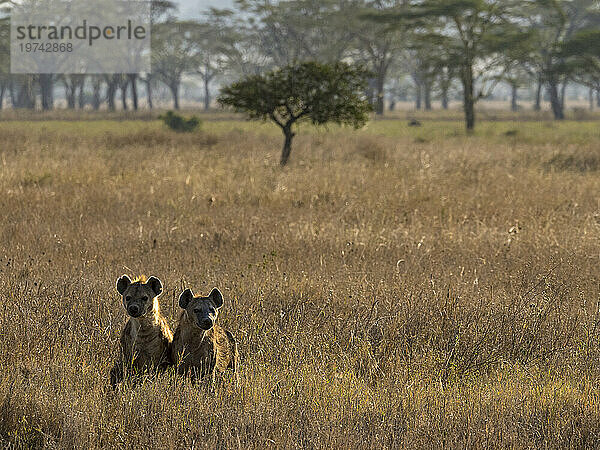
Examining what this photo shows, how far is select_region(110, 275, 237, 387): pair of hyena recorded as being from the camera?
126 inches

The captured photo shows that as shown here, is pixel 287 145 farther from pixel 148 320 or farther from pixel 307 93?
pixel 148 320

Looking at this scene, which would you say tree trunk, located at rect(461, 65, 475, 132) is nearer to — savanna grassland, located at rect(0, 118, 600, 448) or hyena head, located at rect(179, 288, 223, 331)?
savanna grassland, located at rect(0, 118, 600, 448)

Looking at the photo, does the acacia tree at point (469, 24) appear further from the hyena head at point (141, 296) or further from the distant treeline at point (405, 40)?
the hyena head at point (141, 296)

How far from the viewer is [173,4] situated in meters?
65.5

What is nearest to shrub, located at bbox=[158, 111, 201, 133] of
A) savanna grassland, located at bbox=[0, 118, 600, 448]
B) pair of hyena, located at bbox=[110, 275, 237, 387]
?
savanna grassland, located at bbox=[0, 118, 600, 448]

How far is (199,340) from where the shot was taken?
337cm

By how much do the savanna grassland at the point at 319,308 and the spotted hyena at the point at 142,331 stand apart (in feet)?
0.43

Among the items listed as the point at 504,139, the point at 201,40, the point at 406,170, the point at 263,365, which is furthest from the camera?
the point at 201,40

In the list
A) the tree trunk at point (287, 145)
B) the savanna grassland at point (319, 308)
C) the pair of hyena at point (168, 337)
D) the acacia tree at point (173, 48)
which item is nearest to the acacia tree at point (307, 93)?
the tree trunk at point (287, 145)

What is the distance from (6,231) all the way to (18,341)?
380 cm

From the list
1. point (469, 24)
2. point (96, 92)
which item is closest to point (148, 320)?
point (469, 24)

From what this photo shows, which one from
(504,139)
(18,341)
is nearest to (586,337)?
(18,341)

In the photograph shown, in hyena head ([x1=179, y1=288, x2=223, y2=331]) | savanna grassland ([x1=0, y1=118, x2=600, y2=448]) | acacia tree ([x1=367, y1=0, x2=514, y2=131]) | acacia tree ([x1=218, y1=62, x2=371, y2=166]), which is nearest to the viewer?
hyena head ([x1=179, y1=288, x2=223, y2=331])

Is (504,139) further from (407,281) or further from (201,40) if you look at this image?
(201,40)
